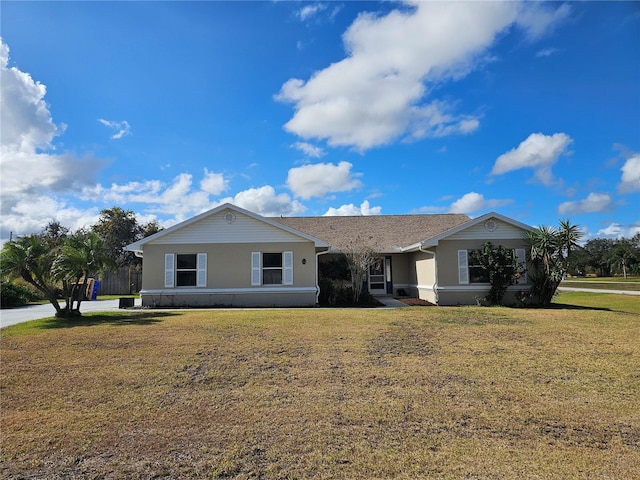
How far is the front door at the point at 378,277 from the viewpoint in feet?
72.9

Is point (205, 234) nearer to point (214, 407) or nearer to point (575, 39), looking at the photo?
point (214, 407)

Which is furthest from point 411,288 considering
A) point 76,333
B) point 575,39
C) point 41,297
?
point 41,297

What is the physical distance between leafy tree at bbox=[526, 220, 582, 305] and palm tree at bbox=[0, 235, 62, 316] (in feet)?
59.3

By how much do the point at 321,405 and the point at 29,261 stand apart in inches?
471

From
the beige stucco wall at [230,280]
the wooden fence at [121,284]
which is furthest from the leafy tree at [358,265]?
the wooden fence at [121,284]

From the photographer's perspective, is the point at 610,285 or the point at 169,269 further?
the point at 610,285

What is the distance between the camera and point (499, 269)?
16.7 meters

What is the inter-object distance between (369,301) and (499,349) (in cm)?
967

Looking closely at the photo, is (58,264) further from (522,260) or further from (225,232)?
(522,260)

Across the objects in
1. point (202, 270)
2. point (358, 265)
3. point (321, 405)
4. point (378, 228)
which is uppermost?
point (378, 228)

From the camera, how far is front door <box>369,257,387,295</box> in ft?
72.9

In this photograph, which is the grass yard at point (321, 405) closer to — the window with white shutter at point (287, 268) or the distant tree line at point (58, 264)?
the distant tree line at point (58, 264)

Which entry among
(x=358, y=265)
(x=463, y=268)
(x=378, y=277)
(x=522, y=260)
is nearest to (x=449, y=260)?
(x=463, y=268)

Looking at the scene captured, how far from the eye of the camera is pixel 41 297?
22.3 meters
